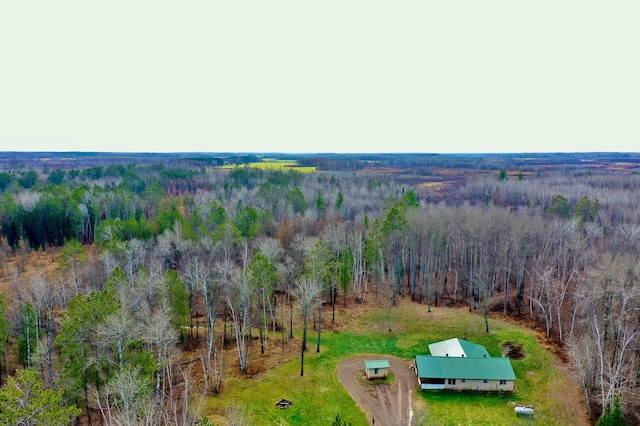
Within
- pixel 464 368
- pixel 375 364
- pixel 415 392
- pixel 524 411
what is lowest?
pixel 415 392

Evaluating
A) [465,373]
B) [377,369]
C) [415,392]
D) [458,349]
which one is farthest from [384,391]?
[458,349]

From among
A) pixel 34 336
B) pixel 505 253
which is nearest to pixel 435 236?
pixel 505 253

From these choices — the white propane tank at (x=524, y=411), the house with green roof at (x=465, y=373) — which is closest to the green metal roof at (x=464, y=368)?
the house with green roof at (x=465, y=373)

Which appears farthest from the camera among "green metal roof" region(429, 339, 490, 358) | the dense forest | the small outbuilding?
"green metal roof" region(429, 339, 490, 358)

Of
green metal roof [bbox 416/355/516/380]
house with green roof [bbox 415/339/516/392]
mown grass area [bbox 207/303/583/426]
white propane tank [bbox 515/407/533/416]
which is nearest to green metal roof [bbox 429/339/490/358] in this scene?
house with green roof [bbox 415/339/516/392]

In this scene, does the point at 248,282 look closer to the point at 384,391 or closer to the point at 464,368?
the point at 384,391

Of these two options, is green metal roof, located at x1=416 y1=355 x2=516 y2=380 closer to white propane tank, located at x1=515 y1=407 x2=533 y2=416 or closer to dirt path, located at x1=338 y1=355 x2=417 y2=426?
dirt path, located at x1=338 y1=355 x2=417 y2=426

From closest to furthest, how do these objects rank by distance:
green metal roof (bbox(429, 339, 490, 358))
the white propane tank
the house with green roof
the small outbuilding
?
the white propane tank < the house with green roof < the small outbuilding < green metal roof (bbox(429, 339, 490, 358))
